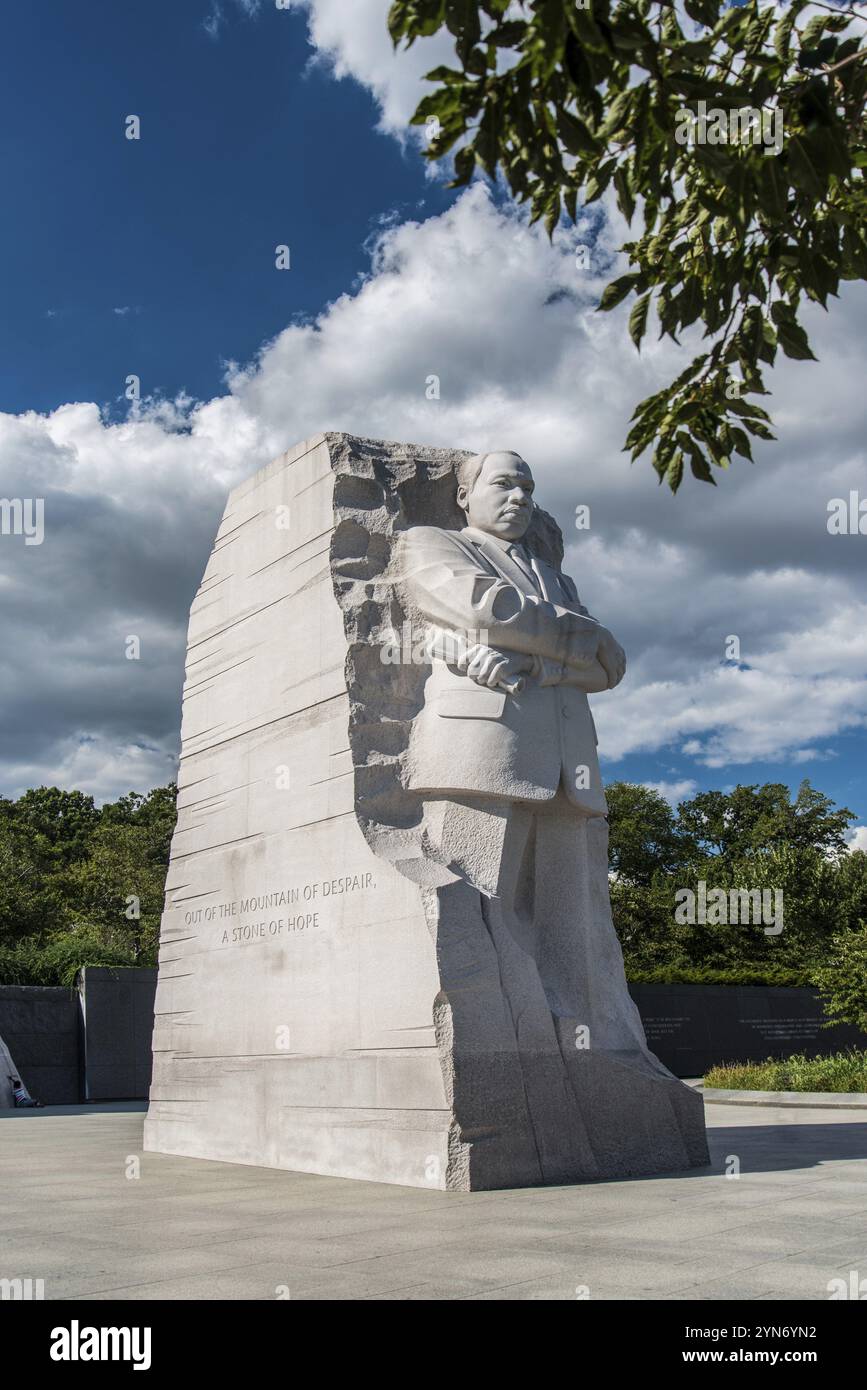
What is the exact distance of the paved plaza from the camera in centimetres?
467

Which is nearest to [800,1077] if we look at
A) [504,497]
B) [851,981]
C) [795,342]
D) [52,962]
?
[851,981]

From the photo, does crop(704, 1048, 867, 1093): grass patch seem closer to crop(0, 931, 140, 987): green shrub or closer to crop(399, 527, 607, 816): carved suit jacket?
crop(399, 527, 607, 816): carved suit jacket

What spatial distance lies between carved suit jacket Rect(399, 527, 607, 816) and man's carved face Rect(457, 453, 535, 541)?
1.12 ft

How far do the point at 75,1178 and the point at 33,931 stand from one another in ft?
88.9

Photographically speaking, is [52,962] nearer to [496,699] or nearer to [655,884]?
[496,699]

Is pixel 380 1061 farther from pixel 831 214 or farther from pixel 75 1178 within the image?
pixel 831 214

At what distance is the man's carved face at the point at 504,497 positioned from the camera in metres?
9.66

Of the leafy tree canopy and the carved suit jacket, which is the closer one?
the leafy tree canopy

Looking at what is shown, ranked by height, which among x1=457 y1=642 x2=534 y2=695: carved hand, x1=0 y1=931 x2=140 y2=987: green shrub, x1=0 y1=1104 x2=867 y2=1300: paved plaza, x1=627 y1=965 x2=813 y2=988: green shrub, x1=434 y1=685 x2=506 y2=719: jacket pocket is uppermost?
x1=457 y1=642 x2=534 y2=695: carved hand

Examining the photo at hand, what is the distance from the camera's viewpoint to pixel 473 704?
8.76 meters

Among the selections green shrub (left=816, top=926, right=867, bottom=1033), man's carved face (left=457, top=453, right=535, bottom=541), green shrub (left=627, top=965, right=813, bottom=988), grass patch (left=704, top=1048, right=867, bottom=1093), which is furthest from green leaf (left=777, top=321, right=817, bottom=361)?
green shrub (left=627, top=965, right=813, bottom=988)

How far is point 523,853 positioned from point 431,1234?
3.52m

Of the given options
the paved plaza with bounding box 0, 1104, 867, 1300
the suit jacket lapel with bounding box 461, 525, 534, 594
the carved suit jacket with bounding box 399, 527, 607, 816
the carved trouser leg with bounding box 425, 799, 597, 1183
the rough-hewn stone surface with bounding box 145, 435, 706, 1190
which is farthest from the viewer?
the suit jacket lapel with bounding box 461, 525, 534, 594
